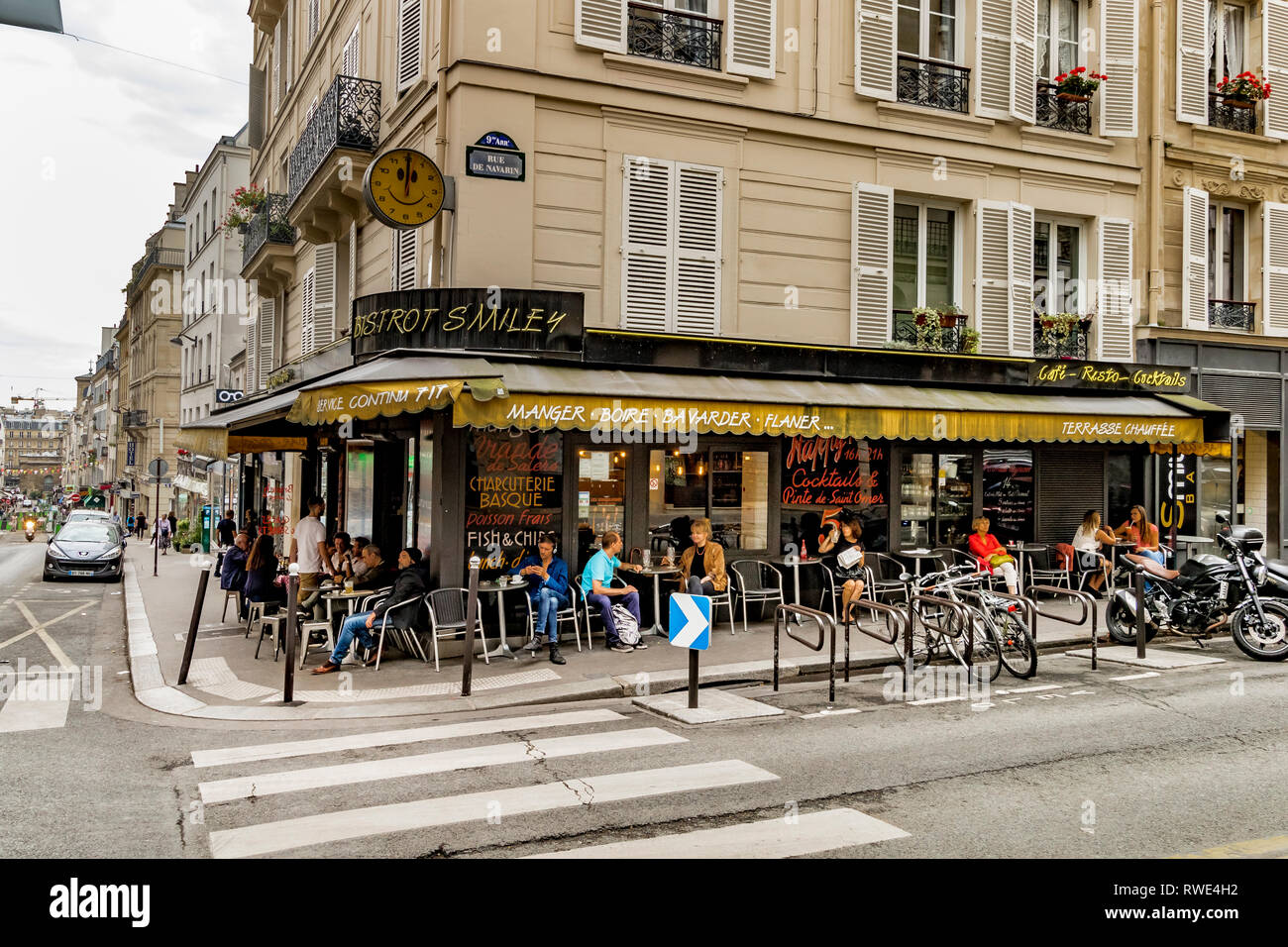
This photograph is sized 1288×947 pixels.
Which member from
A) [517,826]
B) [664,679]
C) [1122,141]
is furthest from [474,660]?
[1122,141]

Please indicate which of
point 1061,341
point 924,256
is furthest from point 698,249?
point 1061,341

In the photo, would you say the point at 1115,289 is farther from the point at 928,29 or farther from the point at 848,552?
the point at 848,552

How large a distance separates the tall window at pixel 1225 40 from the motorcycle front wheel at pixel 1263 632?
1166 cm

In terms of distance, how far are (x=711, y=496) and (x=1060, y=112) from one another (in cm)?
926

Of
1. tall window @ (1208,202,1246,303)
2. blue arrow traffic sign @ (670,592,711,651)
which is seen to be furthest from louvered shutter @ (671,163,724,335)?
tall window @ (1208,202,1246,303)

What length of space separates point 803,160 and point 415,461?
7.06 m

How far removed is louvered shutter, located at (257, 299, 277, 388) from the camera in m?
22.8

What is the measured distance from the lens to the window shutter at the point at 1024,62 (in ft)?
48.8

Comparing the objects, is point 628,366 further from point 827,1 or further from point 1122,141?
point 1122,141

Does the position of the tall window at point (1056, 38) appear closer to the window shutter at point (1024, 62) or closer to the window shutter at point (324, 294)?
the window shutter at point (1024, 62)

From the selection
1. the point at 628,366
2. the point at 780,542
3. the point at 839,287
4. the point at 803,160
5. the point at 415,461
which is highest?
the point at 803,160

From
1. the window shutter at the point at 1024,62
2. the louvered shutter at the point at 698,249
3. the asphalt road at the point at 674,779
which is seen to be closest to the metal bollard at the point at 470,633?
the asphalt road at the point at 674,779

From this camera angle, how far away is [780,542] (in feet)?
44.3

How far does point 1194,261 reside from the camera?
656 inches
